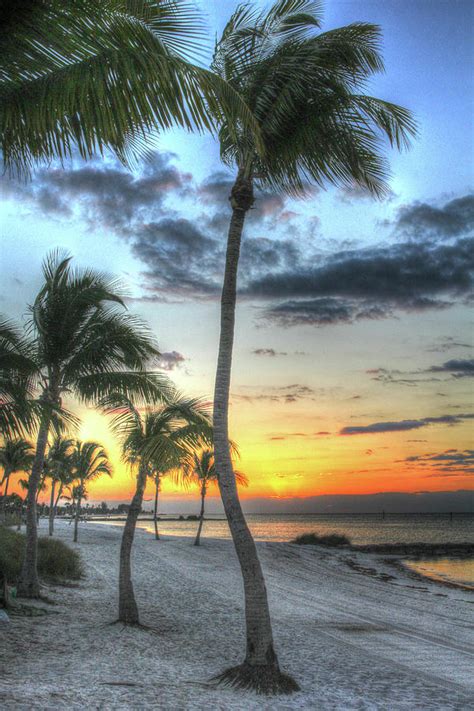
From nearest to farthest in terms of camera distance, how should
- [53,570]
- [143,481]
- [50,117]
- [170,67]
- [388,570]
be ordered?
1. [170,67]
2. [50,117]
3. [143,481]
4. [53,570]
5. [388,570]

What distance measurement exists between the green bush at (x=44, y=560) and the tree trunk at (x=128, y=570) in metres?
4.27

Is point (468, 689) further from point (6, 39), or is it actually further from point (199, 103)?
point (6, 39)

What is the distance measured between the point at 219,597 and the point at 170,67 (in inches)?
678

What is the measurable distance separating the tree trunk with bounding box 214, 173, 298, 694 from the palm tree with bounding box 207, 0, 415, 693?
2 cm

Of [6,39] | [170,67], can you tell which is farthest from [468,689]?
[6,39]

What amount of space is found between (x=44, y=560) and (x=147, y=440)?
8.75 meters

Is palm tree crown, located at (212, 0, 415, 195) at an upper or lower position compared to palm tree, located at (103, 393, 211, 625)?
upper

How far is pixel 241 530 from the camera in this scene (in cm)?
879

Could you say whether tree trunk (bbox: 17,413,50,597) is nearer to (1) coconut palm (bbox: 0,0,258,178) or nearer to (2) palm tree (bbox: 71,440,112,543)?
(1) coconut palm (bbox: 0,0,258,178)

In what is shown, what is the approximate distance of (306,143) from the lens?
31.2 feet

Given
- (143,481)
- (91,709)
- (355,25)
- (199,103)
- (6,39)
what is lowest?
(91,709)

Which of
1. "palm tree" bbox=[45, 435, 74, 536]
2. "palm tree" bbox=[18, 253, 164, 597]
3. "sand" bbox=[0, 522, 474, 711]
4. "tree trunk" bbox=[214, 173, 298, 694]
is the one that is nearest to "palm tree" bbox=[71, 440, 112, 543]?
"palm tree" bbox=[45, 435, 74, 536]

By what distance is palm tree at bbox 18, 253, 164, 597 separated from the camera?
1449 centimetres

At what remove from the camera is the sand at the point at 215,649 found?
7.31 m
